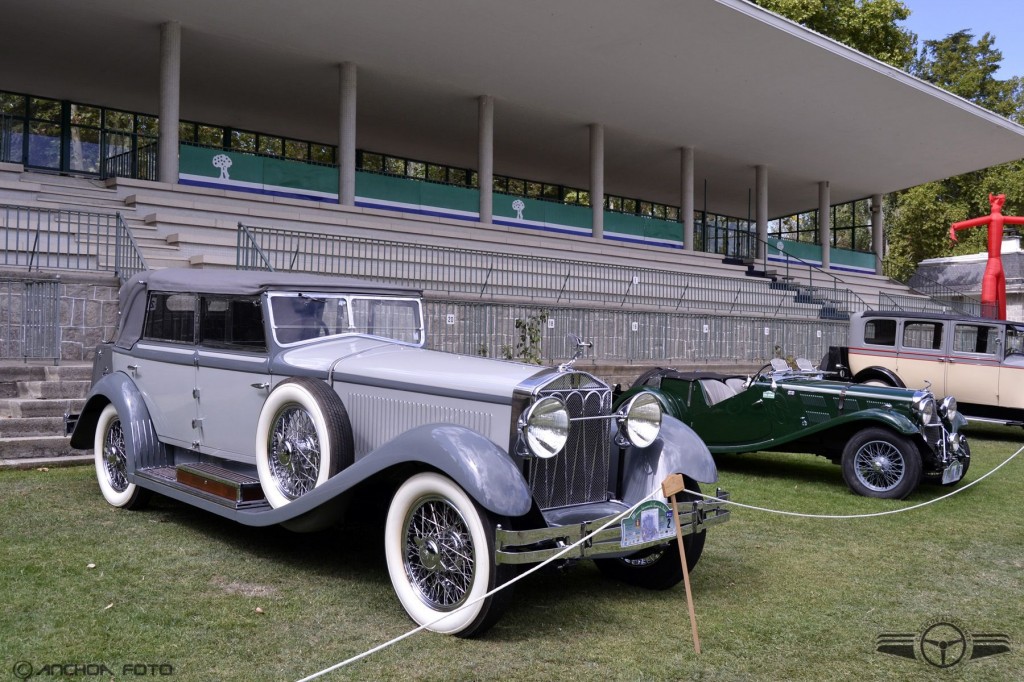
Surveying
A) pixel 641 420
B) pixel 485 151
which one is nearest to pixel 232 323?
pixel 641 420

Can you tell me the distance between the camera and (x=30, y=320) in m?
9.76

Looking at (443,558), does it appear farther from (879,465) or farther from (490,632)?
(879,465)

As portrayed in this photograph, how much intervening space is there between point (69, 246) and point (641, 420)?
899 centimetres

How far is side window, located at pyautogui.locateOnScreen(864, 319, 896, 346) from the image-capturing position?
531 inches

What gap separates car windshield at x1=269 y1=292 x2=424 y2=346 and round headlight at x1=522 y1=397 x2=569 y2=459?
211cm

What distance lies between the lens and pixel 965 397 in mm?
13086

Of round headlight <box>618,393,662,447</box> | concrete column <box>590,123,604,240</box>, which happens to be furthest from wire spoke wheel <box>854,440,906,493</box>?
concrete column <box>590,123,604,240</box>

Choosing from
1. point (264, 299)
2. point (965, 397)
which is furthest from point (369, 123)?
point (264, 299)

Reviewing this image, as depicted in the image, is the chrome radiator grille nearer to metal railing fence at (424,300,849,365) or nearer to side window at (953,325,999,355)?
metal railing fence at (424,300,849,365)

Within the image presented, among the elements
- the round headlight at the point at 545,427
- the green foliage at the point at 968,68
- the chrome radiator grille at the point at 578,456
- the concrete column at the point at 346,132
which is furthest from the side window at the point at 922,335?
the green foliage at the point at 968,68

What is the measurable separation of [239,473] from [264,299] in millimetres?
1202

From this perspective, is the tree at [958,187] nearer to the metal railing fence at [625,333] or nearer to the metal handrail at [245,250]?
the metal railing fence at [625,333]

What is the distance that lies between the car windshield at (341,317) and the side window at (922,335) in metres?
9.66

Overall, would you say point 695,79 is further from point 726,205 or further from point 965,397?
point 726,205
